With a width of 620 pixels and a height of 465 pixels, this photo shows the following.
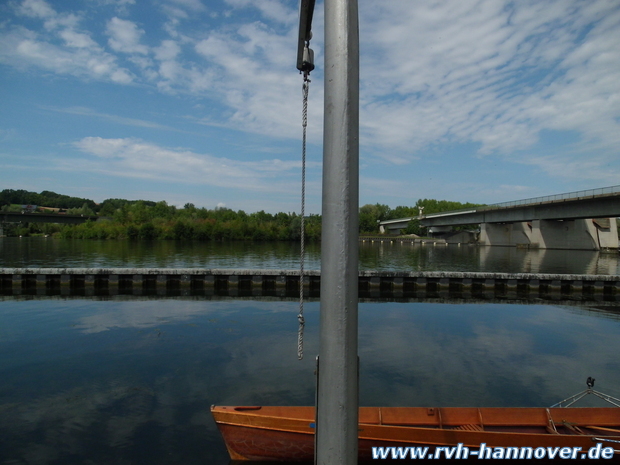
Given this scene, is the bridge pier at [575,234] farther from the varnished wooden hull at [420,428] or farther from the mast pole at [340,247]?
the mast pole at [340,247]

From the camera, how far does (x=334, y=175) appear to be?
2.47 meters

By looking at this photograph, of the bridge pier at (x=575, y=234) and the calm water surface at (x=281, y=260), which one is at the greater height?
the bridge pier at (x=575, y=234)

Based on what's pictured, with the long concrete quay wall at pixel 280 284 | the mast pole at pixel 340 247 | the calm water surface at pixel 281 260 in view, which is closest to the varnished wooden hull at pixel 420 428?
the mast pole at pixel 340 247

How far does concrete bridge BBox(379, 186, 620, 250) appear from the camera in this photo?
52406 mm

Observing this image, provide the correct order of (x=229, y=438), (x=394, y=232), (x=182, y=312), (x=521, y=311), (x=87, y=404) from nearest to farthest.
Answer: (x=229, y=438), (x=87, y=404), (x=182, y=312), (x=521, y=311), (x=394, y=232)

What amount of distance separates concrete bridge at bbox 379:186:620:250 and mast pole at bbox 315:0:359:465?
57.4 metres

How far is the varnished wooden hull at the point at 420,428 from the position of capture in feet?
20.5

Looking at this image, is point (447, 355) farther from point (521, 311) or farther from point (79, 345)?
point (79, 345)

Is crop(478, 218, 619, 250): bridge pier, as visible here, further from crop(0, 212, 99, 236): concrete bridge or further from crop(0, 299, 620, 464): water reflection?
crop(0, 212, 99, 236): concrete bridge

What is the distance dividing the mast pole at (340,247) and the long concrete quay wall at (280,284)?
23.4 metres

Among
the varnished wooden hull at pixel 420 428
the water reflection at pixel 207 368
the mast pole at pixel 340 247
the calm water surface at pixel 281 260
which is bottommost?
the water reflection at pixel 207 368

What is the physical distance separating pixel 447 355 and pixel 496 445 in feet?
25.5

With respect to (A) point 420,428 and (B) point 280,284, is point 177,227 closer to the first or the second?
(B) point 280,284

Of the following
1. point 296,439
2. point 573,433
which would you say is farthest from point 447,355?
point 296,439
